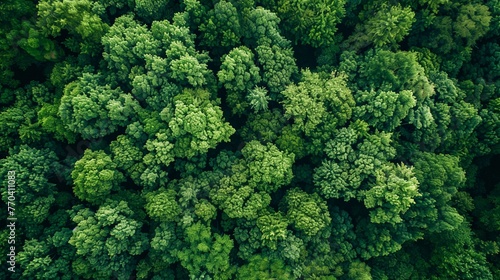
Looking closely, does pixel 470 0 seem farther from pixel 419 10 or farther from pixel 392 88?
pixel 392 88

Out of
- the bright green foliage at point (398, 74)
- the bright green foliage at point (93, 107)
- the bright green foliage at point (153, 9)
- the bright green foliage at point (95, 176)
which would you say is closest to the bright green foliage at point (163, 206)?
the bright green foliage at point (95, 176)

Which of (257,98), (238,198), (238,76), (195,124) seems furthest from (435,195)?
(195,124)

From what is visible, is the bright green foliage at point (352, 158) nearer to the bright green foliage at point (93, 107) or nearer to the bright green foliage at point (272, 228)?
the bright green foliage at point (272, 228)

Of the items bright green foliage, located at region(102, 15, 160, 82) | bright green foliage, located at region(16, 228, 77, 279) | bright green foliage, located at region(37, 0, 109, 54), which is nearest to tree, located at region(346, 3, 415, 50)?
bright green foliage, located at region(102, 15, 160, 82)

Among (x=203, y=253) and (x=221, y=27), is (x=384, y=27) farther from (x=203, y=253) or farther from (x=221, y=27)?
(x=203, y=253)

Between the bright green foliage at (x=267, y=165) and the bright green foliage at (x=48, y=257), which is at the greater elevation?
the bright green foliage at (x=267, y=165)

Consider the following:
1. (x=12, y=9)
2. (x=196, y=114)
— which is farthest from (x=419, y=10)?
(x=12, y=9)

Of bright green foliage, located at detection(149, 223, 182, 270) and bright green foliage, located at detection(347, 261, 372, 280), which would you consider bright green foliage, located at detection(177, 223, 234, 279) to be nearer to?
bright green foliage, located at detection(149, 223, 182, 270)

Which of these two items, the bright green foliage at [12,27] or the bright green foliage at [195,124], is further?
the bright green foliage at [12,27]
